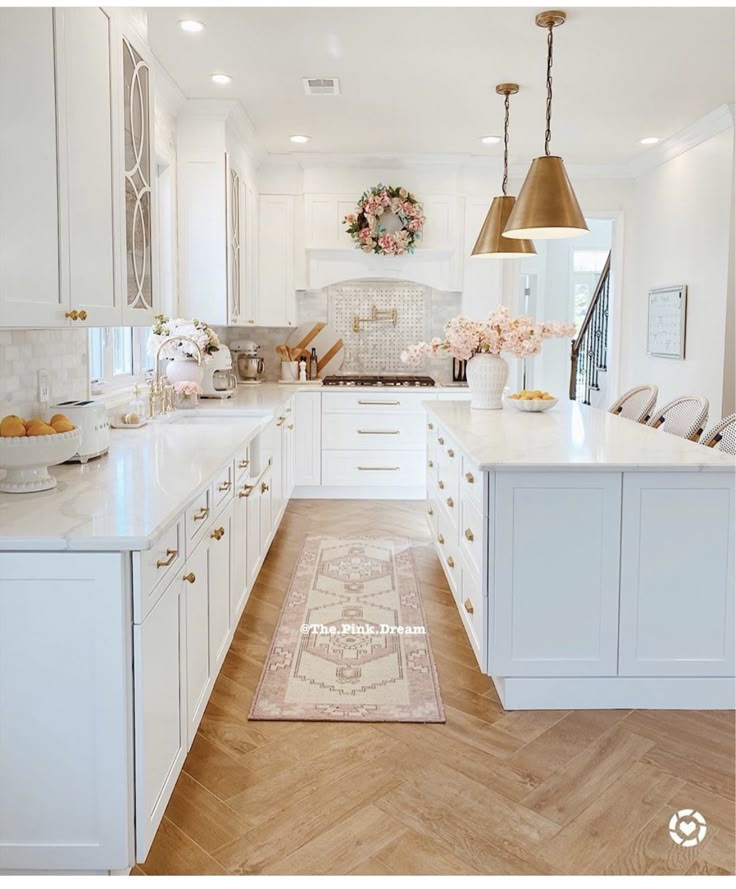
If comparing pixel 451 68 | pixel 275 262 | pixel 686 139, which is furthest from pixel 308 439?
pixel 686 139

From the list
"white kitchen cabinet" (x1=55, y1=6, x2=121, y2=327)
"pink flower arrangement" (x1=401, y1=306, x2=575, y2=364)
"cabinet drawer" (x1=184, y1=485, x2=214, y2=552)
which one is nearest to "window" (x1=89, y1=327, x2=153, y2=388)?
"white kitchen cabinet" (x1=55, y1=6, x2=121, y2=327)

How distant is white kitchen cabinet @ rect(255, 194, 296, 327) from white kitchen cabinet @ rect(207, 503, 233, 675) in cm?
377

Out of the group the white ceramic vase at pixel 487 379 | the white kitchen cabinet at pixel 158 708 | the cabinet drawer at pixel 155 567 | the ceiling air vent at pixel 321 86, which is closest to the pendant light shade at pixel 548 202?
the white ceramic vase at pixel 487 379

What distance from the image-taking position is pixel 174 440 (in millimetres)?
3232

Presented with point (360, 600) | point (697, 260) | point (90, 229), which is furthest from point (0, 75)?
point (697, 260)

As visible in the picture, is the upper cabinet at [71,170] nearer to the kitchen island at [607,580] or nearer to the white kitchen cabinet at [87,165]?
the white kitchen cabinet at [87,165]

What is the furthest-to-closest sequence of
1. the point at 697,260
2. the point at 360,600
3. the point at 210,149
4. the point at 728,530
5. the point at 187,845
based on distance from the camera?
1. the point at 697,260
2. the point at 210,149
3. the point at 360,600
4. the point at 728,530
5. the point at 187,845

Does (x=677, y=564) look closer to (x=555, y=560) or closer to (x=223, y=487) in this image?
(x=555, y=560)

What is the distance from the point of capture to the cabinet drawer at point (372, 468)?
6332 mm

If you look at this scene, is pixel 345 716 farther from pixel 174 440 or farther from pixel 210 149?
pixel 210 149

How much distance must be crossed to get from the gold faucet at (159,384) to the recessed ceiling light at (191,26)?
1.45 metres

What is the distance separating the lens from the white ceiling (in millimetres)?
3615

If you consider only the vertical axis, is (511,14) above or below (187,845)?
above

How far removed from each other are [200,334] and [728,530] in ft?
9.24
